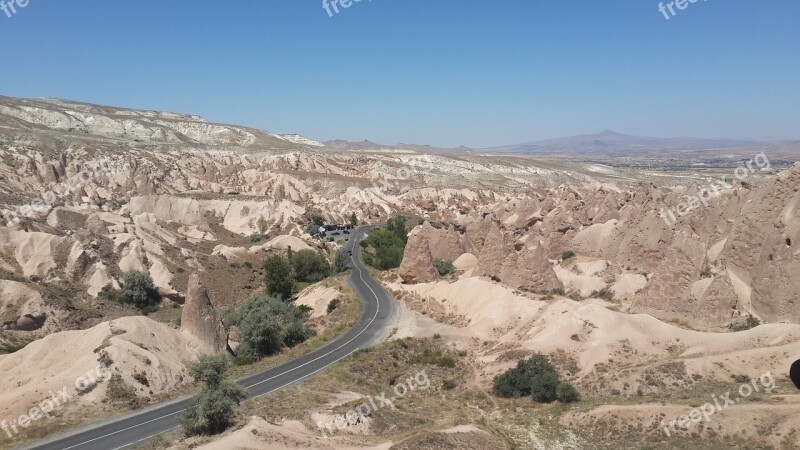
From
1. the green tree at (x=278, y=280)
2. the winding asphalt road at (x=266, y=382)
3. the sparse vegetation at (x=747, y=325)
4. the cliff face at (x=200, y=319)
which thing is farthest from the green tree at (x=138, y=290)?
the sparse vegetation at (x=747, y=325)

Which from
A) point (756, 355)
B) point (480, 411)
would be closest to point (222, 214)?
point (480, 411)

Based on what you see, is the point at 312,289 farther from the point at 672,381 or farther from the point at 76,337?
the point at 672,381

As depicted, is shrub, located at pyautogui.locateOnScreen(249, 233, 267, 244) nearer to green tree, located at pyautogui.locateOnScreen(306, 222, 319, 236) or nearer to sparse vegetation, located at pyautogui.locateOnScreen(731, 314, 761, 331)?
green tree, located at pyautogui.locateOnScreen(306, 222, 319, 236)

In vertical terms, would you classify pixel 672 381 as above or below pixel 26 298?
below

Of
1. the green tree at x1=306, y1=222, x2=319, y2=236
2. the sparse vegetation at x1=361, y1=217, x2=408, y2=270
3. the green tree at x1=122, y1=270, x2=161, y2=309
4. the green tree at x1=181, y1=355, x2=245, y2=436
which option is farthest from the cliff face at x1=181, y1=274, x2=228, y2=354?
the green tree at x1=306, y1=222, x2=319, y2=236

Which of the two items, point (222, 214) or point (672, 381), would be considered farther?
point (222, 214)

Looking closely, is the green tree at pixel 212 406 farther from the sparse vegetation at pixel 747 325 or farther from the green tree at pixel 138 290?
the green tree at pixel 138 290
